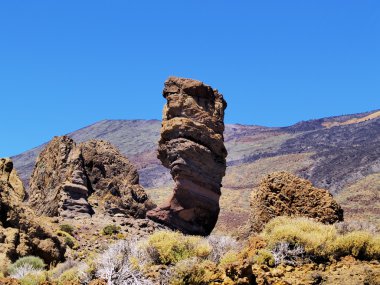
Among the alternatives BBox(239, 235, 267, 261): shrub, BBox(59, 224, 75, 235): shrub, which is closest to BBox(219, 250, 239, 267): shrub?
BBox(239, 235, 267, 261): shrub

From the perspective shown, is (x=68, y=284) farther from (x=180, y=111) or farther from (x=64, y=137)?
(x=64, y=137)

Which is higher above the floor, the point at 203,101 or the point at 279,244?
the point at 203,101

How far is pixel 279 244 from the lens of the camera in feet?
42.2

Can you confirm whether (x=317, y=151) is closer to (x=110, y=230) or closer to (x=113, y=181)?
(x=113, y=181)

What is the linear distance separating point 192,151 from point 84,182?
6.47 metres

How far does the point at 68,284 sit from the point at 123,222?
14931mm

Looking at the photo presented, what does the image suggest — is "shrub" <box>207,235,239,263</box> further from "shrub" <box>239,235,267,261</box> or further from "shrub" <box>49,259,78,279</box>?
"shrub" <box>49,259,78,279</box>

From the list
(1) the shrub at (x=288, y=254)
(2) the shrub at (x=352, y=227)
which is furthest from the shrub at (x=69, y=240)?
(1) the shrub at (x=288, y=254)

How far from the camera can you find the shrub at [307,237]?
1260cm

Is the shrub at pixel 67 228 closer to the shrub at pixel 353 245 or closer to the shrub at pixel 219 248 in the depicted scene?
the shrub at pixel 219 248

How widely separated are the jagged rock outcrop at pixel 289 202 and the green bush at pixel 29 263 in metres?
6.33

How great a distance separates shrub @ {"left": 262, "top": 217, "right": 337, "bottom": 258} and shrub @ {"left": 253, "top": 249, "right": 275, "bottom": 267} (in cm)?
47

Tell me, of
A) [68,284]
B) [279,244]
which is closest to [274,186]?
[279,244]

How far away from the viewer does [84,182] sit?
2802 centimetres
